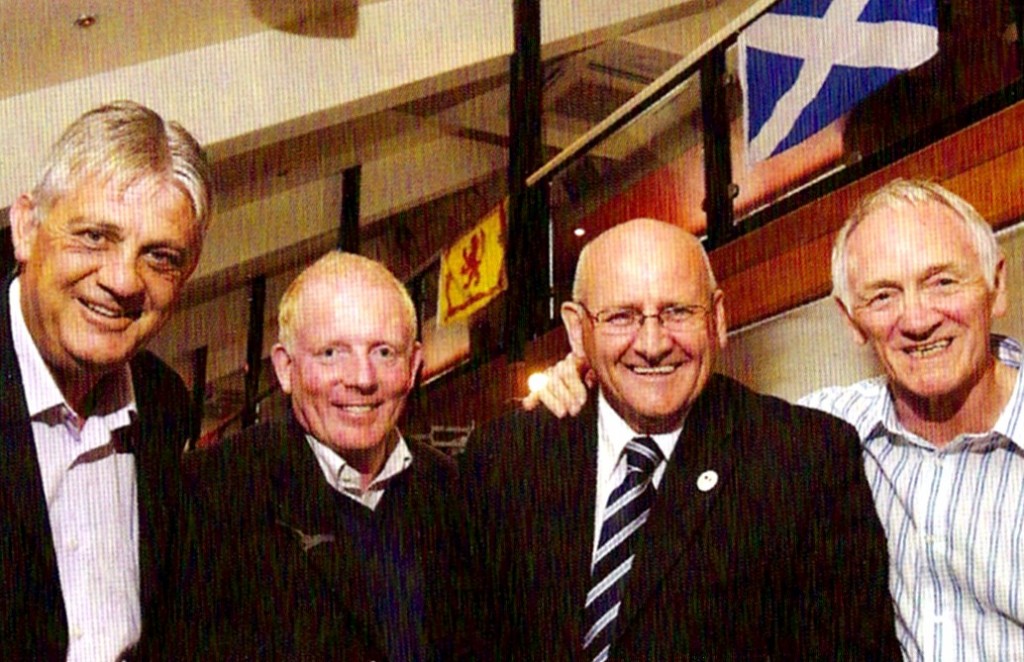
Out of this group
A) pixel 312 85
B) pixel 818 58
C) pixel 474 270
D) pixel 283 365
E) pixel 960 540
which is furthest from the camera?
pixel 474 270

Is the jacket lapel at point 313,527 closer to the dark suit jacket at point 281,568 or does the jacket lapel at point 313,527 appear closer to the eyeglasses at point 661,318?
the dark suit jacket at point 281,568

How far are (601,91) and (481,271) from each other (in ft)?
6.47

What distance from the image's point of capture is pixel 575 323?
1763mm

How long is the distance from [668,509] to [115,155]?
2.93 feet

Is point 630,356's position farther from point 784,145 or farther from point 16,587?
point 784,145

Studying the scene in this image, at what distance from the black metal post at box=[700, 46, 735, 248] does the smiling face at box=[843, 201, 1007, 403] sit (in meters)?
1.91

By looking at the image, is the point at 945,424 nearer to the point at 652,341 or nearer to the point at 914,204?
the point at 914,204

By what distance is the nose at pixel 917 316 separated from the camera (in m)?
1.54

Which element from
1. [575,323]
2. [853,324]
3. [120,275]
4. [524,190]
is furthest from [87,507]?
[524,190]

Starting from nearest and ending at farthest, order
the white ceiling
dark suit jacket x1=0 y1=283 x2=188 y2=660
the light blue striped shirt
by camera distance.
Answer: dark suit jacket x1=0 y1=283 x2=188 y2=660, the light blue striped shirt, the white ceiling

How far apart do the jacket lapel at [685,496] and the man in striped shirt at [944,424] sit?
0.87 ft

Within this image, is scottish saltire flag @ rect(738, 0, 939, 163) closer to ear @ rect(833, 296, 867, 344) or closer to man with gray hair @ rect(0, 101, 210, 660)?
ear @ rect(833, 296, 867, 344)

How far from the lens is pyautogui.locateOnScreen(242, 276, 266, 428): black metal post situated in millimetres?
7832

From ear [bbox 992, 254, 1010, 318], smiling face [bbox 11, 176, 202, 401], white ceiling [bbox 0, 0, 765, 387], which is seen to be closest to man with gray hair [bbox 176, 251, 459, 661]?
Result: smiling face [bbox 11, 176, 202, 401]
